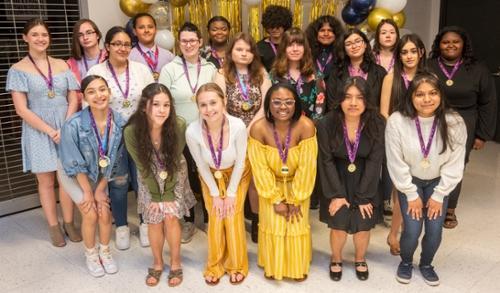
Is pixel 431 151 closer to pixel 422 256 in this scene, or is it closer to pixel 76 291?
pixel 422 256

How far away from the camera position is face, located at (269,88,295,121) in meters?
2.75

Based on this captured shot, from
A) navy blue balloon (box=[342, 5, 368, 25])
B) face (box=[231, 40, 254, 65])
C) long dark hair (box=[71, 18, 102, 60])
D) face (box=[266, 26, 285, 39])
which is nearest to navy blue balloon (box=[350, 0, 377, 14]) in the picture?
navy blue balloon (box=[342, 5, 368, 25])

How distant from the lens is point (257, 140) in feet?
9.45

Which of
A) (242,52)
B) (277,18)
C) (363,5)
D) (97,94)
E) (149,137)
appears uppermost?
(363,5)

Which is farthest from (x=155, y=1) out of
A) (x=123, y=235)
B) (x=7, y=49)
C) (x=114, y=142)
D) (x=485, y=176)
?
(x=485, y=176)

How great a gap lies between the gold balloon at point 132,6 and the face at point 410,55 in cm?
232

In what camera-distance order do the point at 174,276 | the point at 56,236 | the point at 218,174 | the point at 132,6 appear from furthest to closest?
1. the point at 132,6
2. the point at 56,236
3. the point at 174,276
4. the point at 218,174

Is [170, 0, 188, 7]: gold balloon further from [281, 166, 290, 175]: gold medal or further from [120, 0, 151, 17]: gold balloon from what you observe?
[281, 166, 290, 175]: gold medal

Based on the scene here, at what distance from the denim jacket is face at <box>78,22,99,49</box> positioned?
0.68m

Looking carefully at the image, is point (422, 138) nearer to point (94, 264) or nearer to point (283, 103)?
point (283, 103)

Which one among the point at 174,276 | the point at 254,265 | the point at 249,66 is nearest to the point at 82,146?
the point at 174,276

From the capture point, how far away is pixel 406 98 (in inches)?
109

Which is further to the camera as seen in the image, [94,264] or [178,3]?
[178,3]

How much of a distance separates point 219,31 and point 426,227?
2.09 meters
